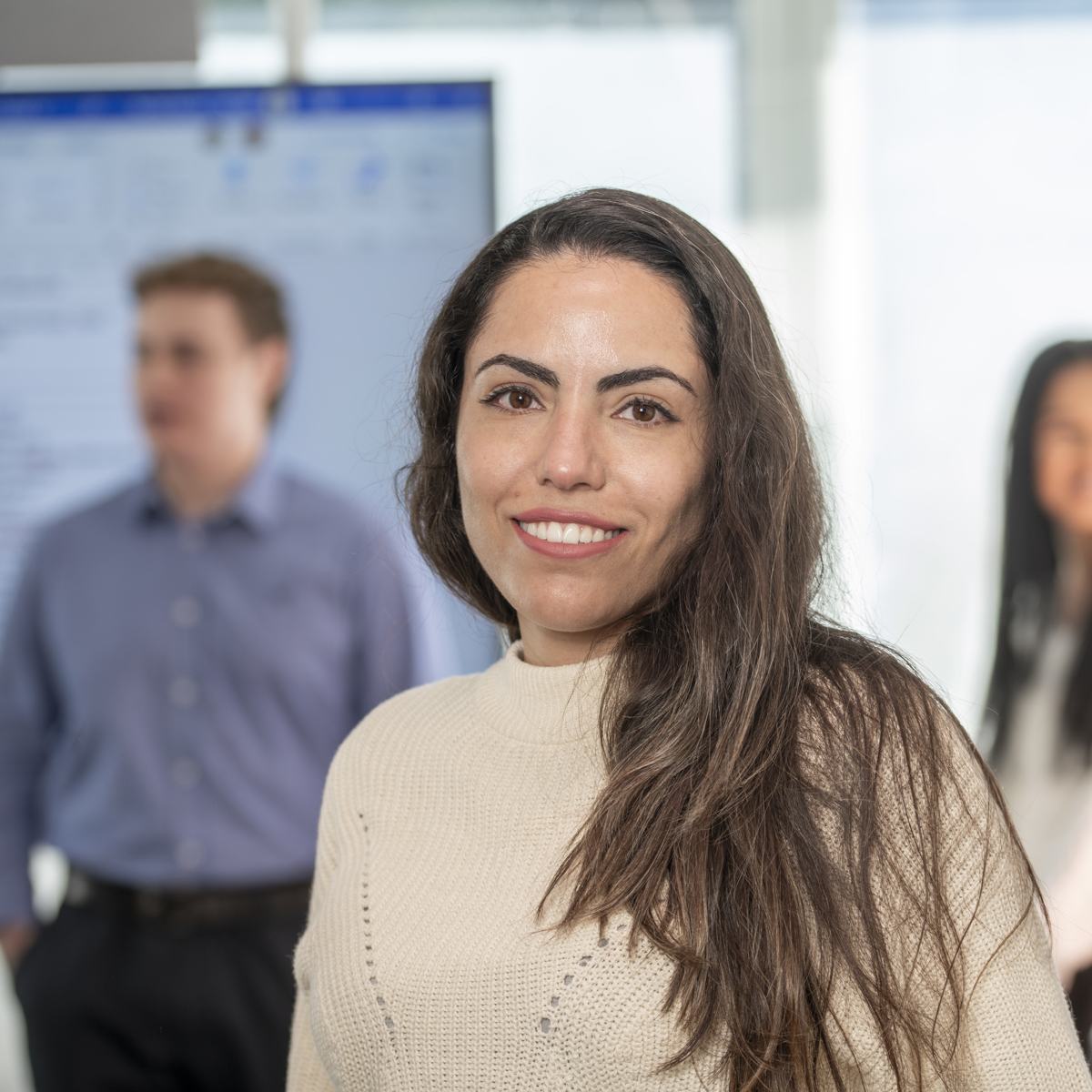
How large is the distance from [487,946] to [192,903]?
5.26ft

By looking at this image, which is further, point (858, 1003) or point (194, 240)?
point (194, 240)

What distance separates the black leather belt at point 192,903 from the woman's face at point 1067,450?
1899 millimetres

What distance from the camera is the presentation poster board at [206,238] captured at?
108 inches

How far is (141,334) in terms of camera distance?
273cm

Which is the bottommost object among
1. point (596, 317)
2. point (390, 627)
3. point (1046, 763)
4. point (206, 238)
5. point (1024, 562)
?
point (1046, 763)

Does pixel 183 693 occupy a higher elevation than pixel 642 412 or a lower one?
lower

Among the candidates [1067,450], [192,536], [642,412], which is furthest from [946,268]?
[642,412]

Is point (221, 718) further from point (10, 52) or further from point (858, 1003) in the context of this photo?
point (858, 1003)

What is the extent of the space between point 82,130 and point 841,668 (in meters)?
2.38

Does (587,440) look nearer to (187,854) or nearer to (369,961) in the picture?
(369,961)

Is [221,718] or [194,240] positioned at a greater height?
[194,240]

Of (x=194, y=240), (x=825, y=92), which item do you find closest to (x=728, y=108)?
(x=825, y=92)

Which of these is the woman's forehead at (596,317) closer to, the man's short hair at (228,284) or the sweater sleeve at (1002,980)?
the sweater sleeve at (1002,980)

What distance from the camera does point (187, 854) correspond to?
2.56 m
